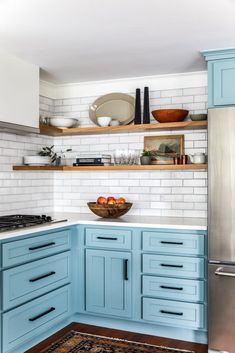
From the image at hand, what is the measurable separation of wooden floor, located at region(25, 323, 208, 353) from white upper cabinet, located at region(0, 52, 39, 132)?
180 cm

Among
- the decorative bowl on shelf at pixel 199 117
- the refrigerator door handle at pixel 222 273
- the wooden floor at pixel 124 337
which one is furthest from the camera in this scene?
the decorative bowl on shelf at pixel 199 117

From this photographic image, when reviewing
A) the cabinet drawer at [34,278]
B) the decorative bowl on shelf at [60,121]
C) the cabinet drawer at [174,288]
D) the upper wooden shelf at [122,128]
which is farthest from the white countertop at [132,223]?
the decorative bowl on shelf at [60,121]

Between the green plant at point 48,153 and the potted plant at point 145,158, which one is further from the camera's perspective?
the green plant at point 48,153

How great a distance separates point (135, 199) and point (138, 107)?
0.93 metres

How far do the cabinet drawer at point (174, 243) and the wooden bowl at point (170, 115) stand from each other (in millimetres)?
1065

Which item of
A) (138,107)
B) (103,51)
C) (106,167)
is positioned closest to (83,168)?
(106,167)

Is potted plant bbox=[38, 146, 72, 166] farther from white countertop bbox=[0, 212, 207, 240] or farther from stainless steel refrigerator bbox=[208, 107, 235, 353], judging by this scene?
stainless steel refrigerator bbox=[208, 107, 235, 353]

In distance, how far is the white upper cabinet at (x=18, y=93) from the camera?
339 centimetres

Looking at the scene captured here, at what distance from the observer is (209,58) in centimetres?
333

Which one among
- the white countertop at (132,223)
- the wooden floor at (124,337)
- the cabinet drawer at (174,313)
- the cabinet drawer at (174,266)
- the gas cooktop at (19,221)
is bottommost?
the wooden floor at (124,337)

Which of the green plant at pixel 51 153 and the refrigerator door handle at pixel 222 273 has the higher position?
the green plant at pixel 51 153

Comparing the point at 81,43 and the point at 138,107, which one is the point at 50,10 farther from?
the point at 138,107

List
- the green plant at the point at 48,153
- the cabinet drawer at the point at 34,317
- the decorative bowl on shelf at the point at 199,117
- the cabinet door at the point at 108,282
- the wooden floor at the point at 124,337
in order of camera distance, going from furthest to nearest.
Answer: the green plant at the point at 48,153
the decorative bowl on shelf at the point at 199,117
the cabinet door at the point at 108,282
the wooden floor at the point at 124,337
the cabinet drawer at the point at 34,317

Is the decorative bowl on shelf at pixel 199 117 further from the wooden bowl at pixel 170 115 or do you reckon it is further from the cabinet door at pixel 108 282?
the cabinet door at pixel 108 282
